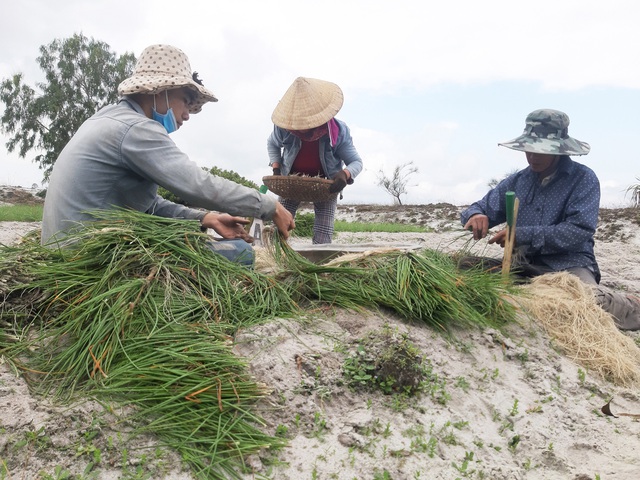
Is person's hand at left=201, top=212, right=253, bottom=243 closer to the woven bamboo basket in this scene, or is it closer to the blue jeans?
the blue jeans

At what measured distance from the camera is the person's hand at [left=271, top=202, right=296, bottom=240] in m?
3.10

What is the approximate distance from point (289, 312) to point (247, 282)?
27 centimetres

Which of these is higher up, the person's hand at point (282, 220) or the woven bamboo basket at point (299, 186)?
the woven bamboo basket at point (299, 186)

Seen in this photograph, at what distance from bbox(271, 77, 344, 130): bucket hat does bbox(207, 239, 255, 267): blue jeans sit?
2.03 meters

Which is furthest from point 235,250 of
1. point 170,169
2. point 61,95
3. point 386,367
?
point 61,95

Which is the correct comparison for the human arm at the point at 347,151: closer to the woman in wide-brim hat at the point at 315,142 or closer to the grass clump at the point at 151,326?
the woman in wide-brim hat at the point at 315,142

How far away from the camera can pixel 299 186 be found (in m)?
5.09

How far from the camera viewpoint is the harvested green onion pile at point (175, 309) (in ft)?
6.91

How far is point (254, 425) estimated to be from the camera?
2.14 meters

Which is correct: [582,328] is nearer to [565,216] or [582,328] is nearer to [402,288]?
[565,216]

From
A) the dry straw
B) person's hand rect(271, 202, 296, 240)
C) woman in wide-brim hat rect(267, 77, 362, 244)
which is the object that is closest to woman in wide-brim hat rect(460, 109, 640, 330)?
the dry straw

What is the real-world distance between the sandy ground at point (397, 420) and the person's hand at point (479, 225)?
1.25 meters

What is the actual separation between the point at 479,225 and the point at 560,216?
560 millimetres

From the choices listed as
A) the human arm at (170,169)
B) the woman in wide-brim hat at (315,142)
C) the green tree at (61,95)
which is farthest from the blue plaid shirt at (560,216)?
the green tree at (61,95)
